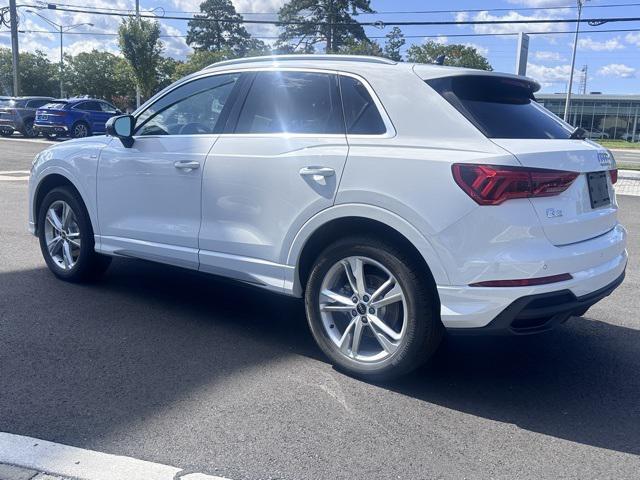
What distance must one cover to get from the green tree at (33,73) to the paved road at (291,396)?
79631 millimetres

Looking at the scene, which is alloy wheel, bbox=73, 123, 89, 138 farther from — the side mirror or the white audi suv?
the white audi suv

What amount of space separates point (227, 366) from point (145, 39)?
32.6m

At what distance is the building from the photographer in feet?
233

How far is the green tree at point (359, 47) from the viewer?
148 ft

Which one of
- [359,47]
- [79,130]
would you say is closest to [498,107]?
[79,130]

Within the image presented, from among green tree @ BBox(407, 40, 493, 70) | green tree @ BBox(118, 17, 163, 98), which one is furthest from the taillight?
green tree @ BBox(407, 40, 493, 70)

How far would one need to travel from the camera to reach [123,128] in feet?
→ 16.4

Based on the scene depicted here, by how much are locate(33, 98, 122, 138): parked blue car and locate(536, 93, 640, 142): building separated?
57.1 metres

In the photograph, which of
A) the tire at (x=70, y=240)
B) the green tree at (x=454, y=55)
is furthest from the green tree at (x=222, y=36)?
the tire at (x=70, y=240)

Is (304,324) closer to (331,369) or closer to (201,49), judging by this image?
(331,369)

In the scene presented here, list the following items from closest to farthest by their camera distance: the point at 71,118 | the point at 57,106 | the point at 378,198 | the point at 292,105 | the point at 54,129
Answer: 1. the point at 378,198
2. the point at 292,105
3. the point at 71,118
4. the point at 54,129
5. the point at 57,106

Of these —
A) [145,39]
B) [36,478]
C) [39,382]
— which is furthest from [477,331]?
[145,39]

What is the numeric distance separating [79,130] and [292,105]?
938 inches

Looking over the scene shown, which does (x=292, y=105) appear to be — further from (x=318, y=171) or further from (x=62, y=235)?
(x=62, y=235)
